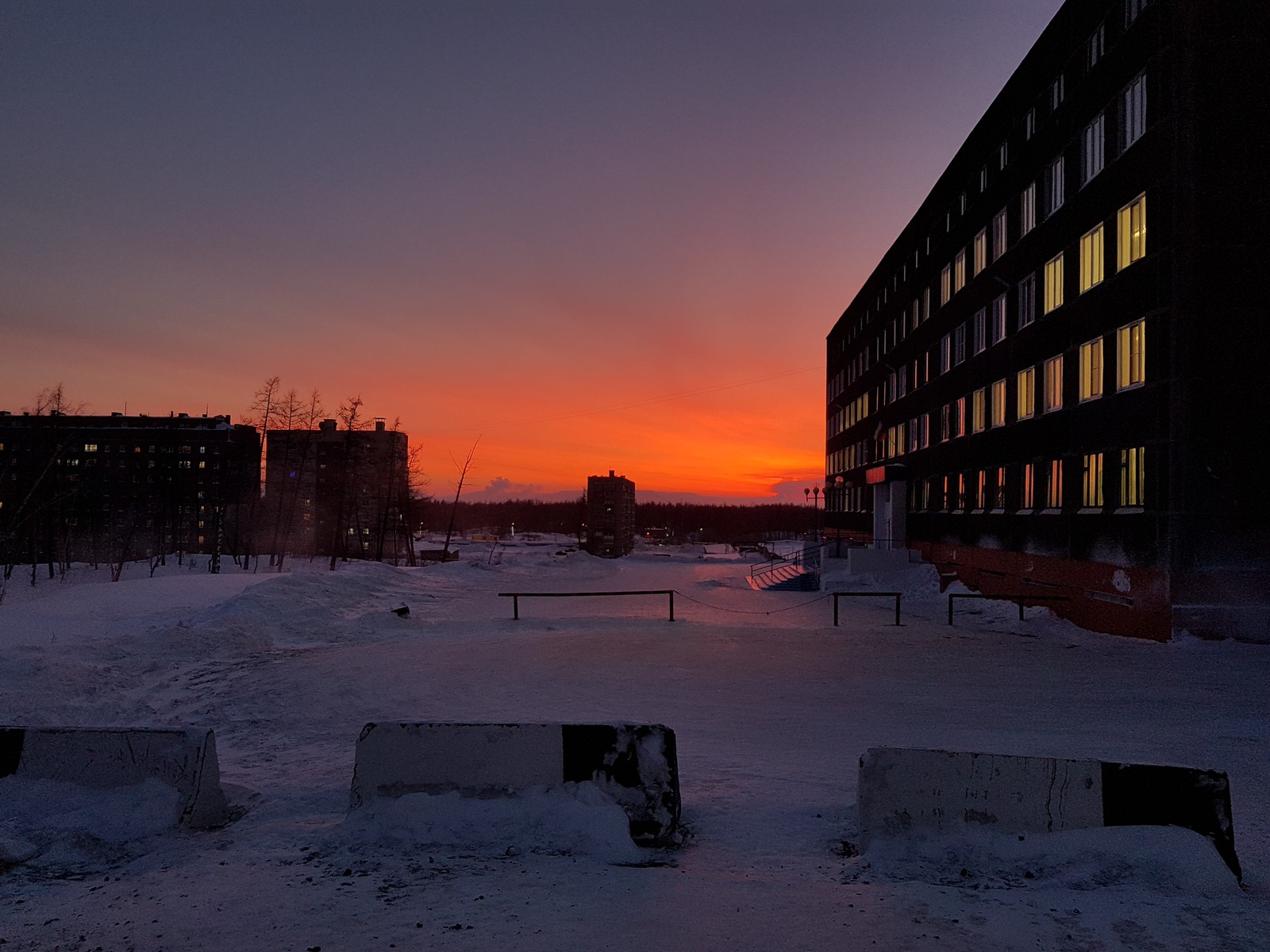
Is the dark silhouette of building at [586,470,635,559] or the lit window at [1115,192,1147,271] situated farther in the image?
the dark silhouette of building at [586,470,635,559]

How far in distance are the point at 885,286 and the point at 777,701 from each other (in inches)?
1639

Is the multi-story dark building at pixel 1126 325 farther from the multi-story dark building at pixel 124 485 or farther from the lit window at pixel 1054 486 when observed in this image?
the multi-story dark building at pixel 124 485

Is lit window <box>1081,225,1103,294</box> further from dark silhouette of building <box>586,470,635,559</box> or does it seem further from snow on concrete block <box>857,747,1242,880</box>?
dark silhouette of building <box>586,470,635,559</box>

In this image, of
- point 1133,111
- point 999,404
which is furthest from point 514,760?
point 999,404

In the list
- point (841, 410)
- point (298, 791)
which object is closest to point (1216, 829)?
point (298, 791)

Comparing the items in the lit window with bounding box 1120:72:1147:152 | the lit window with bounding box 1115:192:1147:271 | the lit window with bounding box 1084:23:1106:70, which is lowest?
the lit window with bounding box 1115:192:1147:271

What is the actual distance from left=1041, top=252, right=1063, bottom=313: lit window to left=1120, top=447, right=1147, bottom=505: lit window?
6.10m

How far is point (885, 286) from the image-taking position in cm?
4709

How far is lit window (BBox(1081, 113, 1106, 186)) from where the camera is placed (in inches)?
786

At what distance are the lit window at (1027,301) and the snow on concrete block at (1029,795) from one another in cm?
2298

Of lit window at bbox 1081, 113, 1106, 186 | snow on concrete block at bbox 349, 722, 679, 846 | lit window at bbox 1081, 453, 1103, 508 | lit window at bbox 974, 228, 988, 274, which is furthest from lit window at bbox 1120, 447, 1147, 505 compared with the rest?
snow on concrete block at bbox 349, 722, 679, 846

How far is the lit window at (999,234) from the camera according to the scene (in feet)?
A: 90.7

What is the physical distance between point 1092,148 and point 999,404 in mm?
9393

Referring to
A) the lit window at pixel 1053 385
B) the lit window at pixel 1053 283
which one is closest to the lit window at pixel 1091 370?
the lit window at pixel 1053 385
